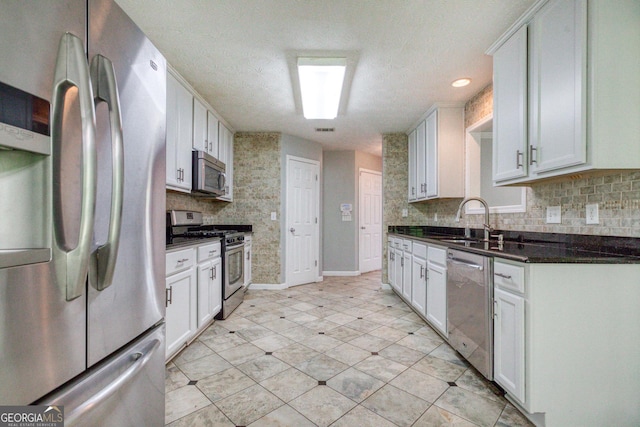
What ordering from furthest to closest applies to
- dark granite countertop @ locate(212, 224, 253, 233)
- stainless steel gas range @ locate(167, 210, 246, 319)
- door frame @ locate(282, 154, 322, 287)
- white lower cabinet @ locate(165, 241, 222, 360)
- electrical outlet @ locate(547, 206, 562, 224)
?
door frame @ locate(282, 154, 322, 287) → dark granite countertop @ locate(212, 224, 253, 233) → stainless steel gas range @ locate(167, 210, 246, 319) → white lower cabinet @ locate(165, 241, 222, 360) → electrical outlet @ locate(547, 206, 562, 224)

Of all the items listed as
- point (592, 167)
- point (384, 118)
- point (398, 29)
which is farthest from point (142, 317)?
point (384, 118)

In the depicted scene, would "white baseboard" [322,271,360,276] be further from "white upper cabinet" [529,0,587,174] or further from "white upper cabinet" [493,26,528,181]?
"white upper cabinet" [529,0,587,174]

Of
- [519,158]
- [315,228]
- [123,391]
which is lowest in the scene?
[123,391]

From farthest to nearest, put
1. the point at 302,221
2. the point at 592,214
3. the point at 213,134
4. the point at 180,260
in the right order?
the point at 302,221 < the point at 213,134 < the point at 180,260 < the point at 592,214

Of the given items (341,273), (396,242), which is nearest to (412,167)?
(396,242)

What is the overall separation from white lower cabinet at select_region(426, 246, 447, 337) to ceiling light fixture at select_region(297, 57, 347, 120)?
→ 1.83m

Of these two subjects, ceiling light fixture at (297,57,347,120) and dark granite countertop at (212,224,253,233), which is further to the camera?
dark granite countertop at (212,224,253,233)

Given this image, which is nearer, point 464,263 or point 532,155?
point 532,155

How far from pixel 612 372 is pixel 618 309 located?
0.31 m

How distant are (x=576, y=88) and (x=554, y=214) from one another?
90cm

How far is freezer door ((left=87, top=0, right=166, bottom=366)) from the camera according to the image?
0.76 m

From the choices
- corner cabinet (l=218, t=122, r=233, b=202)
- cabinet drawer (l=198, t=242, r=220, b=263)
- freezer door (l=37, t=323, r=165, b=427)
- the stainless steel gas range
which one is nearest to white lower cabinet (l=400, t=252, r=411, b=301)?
the stainless steel gas range

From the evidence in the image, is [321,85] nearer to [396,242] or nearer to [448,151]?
[448,151]

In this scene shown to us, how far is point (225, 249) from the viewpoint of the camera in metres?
3.23
